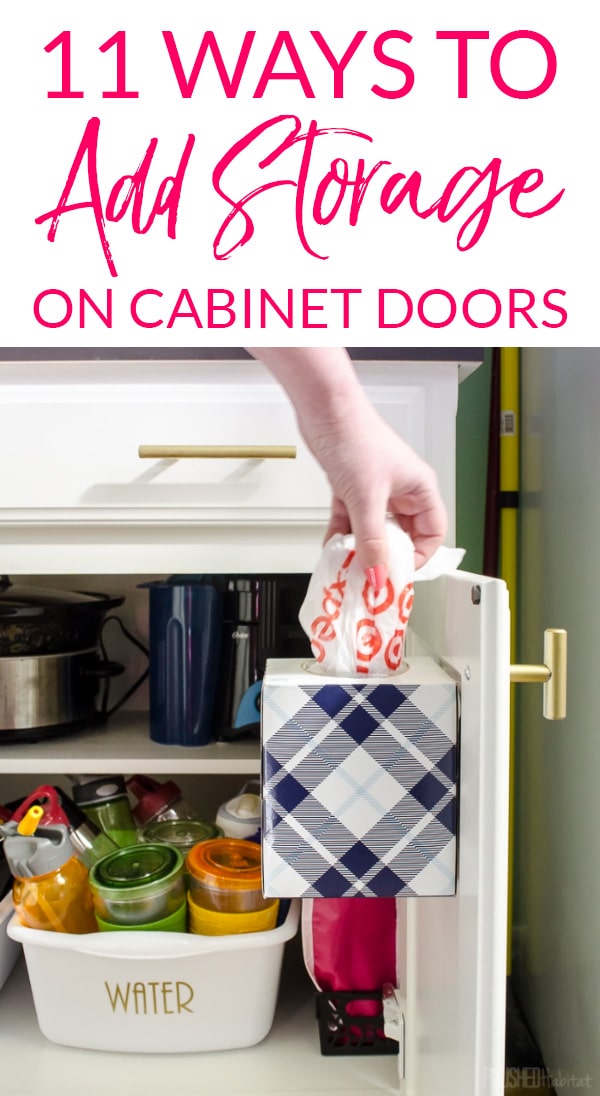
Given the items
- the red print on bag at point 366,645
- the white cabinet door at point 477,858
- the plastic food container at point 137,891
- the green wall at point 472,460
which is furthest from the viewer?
the green wall at point 472,460

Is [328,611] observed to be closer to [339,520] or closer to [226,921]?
[339,520]

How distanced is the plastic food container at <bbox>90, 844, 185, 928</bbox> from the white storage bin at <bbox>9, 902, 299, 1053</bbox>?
0.02 metres

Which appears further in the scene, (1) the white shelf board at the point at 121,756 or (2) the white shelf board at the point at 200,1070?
(1) the white shelf board at the point at 121,756

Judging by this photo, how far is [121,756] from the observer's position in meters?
0.92

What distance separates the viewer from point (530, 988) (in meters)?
1.08

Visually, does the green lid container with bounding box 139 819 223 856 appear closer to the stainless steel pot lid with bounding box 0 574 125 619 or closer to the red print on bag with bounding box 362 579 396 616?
the stainless steel pot lid with bounding box 0 574 125 619

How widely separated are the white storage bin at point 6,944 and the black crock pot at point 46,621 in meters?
0.27

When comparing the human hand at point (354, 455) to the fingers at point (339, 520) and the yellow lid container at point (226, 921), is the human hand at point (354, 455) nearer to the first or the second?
the fingers at point (339, 520)

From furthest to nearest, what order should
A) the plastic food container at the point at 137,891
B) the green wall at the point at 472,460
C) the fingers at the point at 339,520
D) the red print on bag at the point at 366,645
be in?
the green wall at the point at 472,460 < the plastic food container at the point at 137,891 < the fingers at the point at 339,520 < the red print on bag at the point at 366,645

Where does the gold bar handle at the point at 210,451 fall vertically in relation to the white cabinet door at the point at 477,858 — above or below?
above

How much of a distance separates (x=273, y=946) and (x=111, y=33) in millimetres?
826

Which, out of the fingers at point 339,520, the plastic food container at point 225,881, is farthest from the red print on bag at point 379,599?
the plastic food container at point 225,881

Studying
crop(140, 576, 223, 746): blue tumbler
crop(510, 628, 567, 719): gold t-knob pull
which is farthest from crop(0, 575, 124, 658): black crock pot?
crop(510, 628, 567, 719): gold t-knob pull

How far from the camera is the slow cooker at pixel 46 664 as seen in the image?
946 mm
